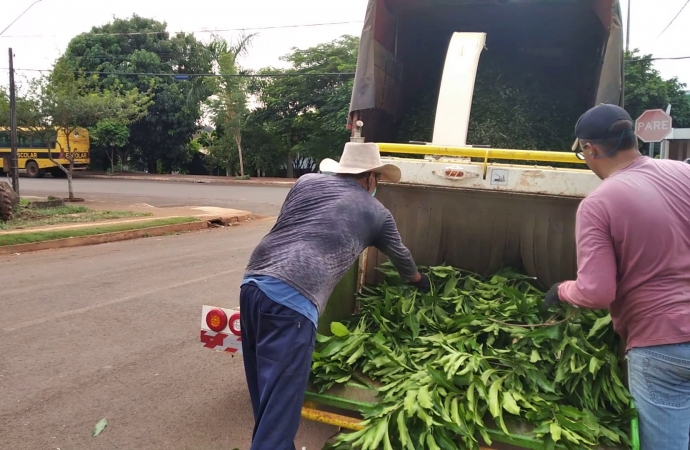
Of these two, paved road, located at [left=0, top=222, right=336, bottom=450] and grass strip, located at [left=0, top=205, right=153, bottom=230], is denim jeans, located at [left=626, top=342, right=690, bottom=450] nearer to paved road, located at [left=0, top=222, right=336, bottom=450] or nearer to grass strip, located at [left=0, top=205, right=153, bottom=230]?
paved road, located at [left=0, top=222, right=336, bottom=450]

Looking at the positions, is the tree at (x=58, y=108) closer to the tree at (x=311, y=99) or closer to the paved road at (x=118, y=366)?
the tree at (x=311, y=99)

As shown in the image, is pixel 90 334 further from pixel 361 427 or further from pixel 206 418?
pixel 361 427

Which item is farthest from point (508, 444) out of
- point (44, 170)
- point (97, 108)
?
point (44, 170)

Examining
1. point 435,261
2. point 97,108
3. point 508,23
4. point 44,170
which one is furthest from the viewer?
point 44,170

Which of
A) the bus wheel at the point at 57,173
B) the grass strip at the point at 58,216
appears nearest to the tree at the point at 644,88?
the grass strip at the point at 58,216

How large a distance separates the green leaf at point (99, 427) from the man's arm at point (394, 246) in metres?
2.12

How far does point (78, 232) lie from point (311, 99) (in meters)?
17.7

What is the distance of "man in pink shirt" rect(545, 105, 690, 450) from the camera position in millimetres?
2043

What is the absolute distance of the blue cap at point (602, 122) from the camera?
2150 millimetres

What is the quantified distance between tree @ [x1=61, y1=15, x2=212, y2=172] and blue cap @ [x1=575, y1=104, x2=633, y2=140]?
3042cm

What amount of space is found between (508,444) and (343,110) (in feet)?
71.6

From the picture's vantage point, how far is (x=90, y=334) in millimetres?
5273

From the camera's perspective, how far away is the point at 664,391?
2104mm

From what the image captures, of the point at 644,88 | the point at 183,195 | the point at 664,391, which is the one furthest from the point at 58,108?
the point at 644,88
